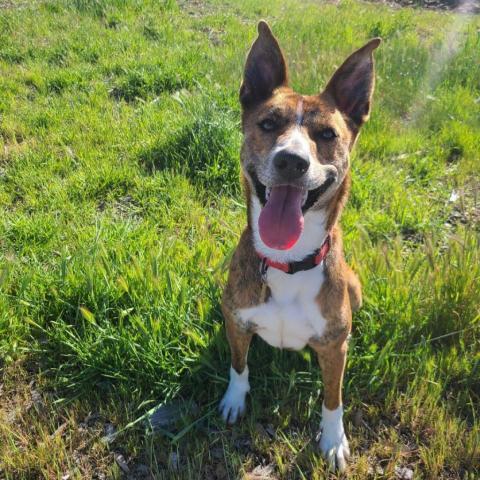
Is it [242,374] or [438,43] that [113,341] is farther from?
[438,43]

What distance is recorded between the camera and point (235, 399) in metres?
2.58

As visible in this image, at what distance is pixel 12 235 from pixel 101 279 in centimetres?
112

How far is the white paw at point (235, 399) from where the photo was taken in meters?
2.57

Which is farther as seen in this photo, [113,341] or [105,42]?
[105,42]

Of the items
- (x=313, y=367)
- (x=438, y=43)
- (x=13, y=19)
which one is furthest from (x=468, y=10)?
(x=313, y=367)

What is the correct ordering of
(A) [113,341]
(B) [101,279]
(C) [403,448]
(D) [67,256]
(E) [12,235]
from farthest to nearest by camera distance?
(E) [12,235] < (D) [67,256] < (B) [101,279] < (A) [113,341] < (C) [403,448]

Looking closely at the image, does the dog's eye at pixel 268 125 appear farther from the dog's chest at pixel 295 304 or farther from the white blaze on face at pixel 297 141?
the dog's chest at pixel 295 304

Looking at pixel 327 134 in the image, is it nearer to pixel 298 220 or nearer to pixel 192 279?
pixel 298 220

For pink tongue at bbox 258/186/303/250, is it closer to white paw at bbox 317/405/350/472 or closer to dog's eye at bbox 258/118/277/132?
dog's eye at bbox 258/118/277/132

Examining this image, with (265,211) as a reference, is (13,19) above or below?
above

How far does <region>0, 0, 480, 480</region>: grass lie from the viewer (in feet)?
8.17

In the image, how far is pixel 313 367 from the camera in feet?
9.04

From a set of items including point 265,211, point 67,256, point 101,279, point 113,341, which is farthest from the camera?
point 67,256

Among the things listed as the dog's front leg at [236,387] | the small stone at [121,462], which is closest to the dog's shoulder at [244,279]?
the dog's front leg at [236,387]
